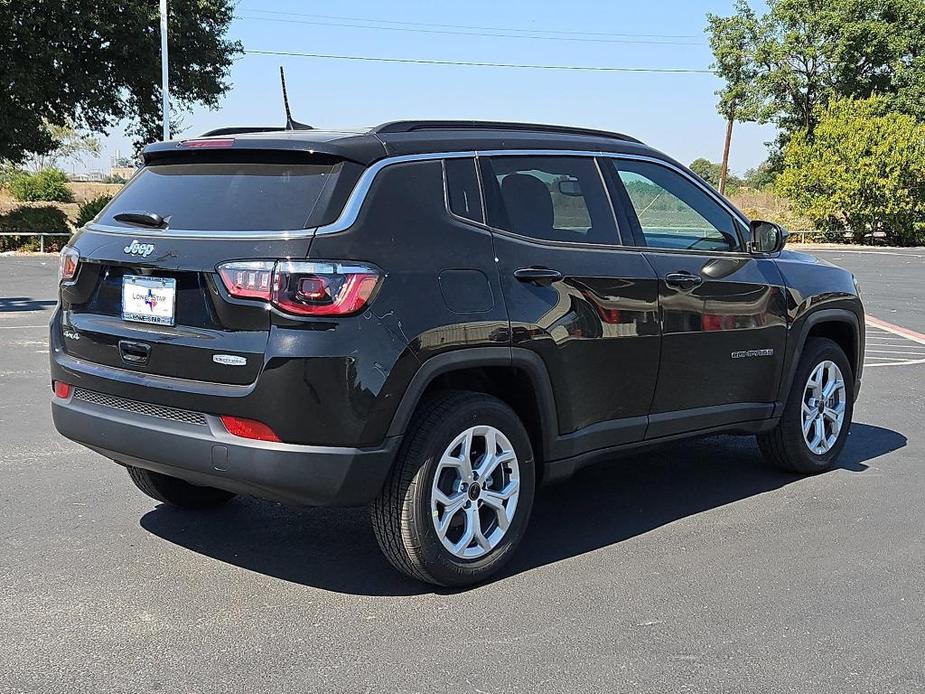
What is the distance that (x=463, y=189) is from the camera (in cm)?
441

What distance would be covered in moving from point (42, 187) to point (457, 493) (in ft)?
150

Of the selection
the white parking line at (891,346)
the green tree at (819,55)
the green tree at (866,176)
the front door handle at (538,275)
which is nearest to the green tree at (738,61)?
the green tree at (819,55)

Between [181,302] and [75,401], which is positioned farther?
[75,401]

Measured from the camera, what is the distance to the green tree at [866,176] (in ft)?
137

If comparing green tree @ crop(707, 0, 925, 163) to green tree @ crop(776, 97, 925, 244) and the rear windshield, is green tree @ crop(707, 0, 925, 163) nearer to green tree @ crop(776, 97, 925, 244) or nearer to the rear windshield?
green tree @ crop(776, 97, 925, 244)

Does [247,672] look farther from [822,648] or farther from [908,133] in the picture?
[908,133]

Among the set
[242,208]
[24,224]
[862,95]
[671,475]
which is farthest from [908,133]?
[242,208]

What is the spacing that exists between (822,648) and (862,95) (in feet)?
182

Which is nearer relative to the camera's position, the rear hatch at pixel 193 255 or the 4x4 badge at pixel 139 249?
the rear hatch at pixel 193 255

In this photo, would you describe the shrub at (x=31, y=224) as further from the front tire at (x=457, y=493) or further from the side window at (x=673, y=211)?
the front tire at (x=457, y=493)

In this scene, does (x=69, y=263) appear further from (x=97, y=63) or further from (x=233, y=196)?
(x=97, y=63)

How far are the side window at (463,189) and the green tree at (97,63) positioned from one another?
26.8 meters

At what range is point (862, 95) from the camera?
177 feet

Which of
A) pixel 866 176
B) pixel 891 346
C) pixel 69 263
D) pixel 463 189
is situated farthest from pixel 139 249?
pixel 866 176
